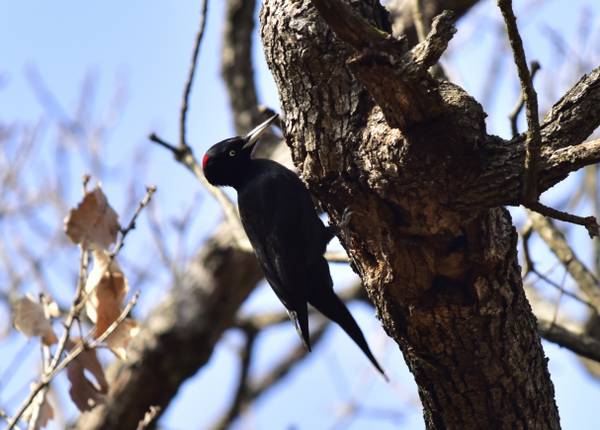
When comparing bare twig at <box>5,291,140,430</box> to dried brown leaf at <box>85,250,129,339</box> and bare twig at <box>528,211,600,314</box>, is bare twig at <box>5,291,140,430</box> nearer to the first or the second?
dried brown leaf at <box>85,250,129,339</box>

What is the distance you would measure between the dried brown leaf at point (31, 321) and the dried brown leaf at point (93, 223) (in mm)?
351

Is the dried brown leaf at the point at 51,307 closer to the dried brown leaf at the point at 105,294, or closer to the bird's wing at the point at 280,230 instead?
the dried brown leaf at the point at 105,294

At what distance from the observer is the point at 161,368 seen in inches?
206

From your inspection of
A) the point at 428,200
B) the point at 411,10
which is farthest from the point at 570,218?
the point at 411,10

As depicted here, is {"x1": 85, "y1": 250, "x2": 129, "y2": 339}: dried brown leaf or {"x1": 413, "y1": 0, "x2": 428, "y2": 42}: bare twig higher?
{"x1": 413, "y1": 0, "x2": 428, "y2": 42}: bare twig

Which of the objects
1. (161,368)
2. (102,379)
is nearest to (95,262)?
(102,379)

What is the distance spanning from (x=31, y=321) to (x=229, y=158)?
5.17ft

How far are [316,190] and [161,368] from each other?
3384 millimetres

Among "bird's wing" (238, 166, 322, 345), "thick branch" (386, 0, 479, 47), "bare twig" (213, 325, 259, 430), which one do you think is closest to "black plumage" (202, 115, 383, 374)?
"bird's wing" (238, 166, 322, 345)

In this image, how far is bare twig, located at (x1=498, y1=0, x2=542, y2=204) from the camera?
4.93 ft

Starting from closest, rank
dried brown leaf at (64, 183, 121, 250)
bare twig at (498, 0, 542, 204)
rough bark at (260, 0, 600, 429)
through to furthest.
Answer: bare twig at (498, 0, 542, 204), rough bark at (260, 0, 600, 429), dried brown leaf at (64, 183, 121, 250)

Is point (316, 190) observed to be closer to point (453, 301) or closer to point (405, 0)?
point (453, 301)

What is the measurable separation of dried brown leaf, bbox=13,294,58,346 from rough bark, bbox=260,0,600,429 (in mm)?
1387

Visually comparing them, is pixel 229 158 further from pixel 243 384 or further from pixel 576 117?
pixel 243 384
